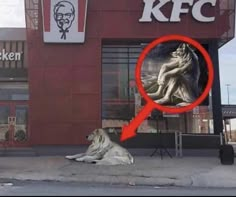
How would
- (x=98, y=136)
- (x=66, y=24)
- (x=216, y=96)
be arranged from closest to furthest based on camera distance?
(x=98, y=136)
(x=66, y=24)
(x=216, y=96)

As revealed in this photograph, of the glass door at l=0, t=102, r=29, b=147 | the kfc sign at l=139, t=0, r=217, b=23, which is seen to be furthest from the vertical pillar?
the glass door at l=0, t=102, r=29, b=147

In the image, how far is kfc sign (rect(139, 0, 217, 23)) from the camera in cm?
2195

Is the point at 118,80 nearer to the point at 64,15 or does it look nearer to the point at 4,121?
the point at 64,15

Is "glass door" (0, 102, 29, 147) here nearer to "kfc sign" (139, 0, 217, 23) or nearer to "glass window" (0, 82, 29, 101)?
"glass window" (0, 82, 29, 101)

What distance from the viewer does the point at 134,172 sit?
1520cm

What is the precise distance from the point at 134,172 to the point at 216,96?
852 centimetres

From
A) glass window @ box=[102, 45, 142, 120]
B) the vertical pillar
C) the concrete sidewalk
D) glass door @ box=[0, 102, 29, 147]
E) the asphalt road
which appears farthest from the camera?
glass door @ box=[0, 102, 29, 147]

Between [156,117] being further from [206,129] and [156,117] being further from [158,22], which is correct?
[158,22]

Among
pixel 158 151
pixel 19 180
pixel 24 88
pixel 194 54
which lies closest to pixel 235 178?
pixel 19 180

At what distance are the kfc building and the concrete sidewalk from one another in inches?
118

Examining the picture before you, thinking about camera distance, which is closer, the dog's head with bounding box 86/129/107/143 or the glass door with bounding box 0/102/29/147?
the dog's head with bounding box 86/129/107/143

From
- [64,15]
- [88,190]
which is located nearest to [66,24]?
[64,15]

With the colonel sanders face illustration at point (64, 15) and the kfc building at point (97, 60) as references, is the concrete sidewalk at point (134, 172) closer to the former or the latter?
the kfc building at point (97, 60)

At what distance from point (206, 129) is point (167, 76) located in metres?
3.08
